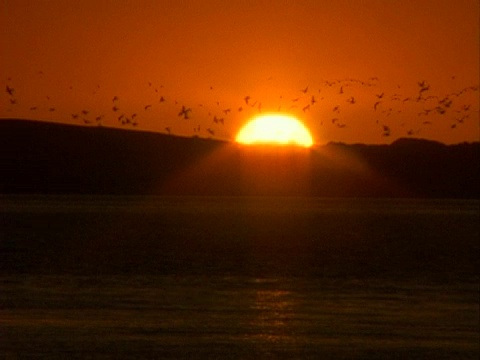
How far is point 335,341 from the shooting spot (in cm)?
1553

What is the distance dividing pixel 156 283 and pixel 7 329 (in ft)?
34.5

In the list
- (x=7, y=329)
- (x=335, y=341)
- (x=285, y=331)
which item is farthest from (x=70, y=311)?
(x=335, y=341)

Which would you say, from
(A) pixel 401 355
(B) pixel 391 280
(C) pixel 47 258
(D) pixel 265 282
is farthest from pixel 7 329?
(C) pixel 47 258

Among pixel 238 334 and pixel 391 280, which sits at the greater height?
pixel 391 280

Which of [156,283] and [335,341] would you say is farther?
[156,283]

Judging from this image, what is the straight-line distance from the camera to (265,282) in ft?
91.0

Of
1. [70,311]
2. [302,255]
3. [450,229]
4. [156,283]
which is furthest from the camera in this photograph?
[450,229]

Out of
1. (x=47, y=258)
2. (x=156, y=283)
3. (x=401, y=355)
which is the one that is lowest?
(x=401, y=355)

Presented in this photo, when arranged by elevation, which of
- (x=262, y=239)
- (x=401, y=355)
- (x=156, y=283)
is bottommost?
(x=401, y=355)

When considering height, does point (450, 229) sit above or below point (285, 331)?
above

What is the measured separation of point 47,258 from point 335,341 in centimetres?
2341

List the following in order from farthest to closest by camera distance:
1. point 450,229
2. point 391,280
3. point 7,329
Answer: point 450,229
point 391,280
point 7,329

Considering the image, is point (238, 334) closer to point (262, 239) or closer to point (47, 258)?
point (47, 258)

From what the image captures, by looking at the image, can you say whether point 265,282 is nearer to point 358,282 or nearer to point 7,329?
point 358,282
